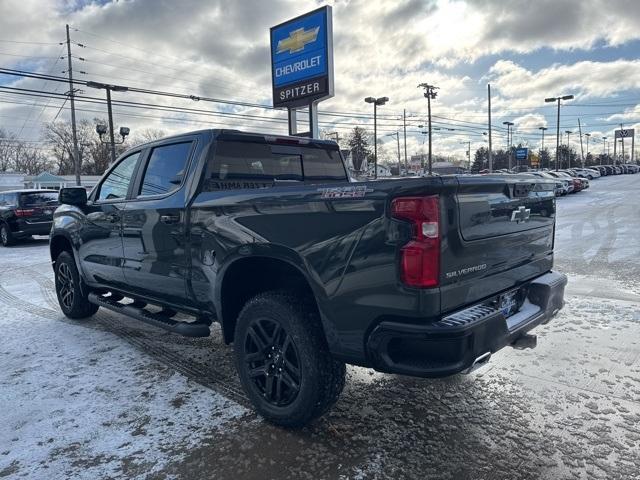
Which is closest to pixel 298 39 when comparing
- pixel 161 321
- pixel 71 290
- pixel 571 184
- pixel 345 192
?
pixel 71 290

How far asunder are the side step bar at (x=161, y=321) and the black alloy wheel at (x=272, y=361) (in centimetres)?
65

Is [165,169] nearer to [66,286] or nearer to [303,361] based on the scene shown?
[303,361]

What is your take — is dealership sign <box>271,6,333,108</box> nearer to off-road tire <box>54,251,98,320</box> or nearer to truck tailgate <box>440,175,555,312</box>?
off-road tire <box>54,251,98,320</box>

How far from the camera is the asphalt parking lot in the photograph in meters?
2.74

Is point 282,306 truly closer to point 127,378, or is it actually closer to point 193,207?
point 193,207

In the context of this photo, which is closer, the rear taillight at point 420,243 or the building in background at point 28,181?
the rear taillight at point 420,243

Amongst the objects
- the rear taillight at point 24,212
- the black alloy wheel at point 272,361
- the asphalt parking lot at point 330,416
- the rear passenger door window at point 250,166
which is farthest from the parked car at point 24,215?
the black alloy wheel at point 272,361

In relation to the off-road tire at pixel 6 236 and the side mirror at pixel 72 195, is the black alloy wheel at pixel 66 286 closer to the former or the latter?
the side mirror at pixel 72 195

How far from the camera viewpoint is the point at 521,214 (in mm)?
3125

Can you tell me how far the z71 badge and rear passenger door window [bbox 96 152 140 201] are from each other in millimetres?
2624

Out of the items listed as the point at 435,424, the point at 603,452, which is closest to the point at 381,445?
the point at 435,424

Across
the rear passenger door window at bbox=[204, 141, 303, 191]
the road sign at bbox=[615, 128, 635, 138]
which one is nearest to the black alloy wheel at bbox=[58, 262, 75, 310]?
the rear passenger door window at bbox=[204, 141, 303, 191]

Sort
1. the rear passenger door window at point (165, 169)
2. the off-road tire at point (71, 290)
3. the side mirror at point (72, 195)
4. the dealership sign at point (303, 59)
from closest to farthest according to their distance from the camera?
the rear passenger door window at point (165, 169) < the side mirror at point (72, 195) < the off-road tire at point (71, 290) < the dealership sign at point (303, 59)

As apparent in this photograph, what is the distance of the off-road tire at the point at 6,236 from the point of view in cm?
1386
